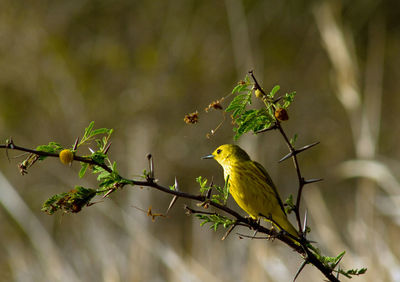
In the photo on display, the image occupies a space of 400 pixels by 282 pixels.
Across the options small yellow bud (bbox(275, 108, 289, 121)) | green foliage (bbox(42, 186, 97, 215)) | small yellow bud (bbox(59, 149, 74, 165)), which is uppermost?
small yellow bud (bbox(275, 108, 289, 121))

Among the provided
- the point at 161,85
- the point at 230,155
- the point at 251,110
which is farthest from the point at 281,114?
the point at 161,85

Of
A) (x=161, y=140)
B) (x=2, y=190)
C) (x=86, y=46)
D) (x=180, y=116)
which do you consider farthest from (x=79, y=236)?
(x=86, y=46)

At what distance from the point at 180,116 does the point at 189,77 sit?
685 millimetres

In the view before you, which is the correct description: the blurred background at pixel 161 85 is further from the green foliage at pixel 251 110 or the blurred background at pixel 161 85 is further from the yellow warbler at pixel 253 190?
the green foliage at pixel 251 110

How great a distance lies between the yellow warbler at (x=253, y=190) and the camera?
169 centimetres

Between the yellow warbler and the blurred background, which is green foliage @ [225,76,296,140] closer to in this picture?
the yellow warbler

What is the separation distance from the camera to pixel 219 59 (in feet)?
29.1

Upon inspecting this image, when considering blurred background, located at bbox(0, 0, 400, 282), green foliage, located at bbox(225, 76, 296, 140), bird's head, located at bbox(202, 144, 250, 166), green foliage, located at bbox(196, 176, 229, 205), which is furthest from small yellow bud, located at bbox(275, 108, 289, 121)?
blurred background, located at bbox(0, 0, 400, 282)

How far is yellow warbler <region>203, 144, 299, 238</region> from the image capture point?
1693 mm

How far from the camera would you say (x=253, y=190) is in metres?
1.71

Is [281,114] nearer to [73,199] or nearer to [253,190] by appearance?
[73,199]

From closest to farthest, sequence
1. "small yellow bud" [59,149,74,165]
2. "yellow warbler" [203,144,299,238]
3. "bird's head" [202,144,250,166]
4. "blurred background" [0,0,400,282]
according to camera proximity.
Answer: "small yellow bud" [59,149,74,165]
"yellow warbler" [203,144,299,238]
"bird's head" [202,144,250,166]
"blurred background" [0,0,400,282]

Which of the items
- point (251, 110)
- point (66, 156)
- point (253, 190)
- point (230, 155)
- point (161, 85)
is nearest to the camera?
point (66, 156)

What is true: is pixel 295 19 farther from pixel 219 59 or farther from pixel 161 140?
pixel 161 140
